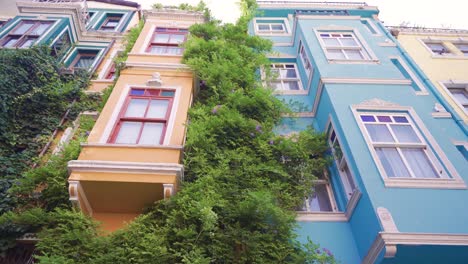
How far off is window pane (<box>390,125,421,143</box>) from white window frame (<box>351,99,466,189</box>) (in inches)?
4.3

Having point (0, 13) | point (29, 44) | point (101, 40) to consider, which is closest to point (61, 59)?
point (29, 44)

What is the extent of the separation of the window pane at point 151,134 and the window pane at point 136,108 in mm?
447

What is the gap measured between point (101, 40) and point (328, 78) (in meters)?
10.6

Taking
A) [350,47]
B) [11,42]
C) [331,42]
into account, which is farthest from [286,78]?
[11,42]

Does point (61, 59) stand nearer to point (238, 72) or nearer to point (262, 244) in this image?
point (238, 72)

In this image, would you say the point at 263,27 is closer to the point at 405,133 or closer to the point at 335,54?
the point at 335,54

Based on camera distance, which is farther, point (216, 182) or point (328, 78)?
point (328, 78)

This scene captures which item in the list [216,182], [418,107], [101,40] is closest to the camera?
[216,182]

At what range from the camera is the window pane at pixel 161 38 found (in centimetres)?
1151

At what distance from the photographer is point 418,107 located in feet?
29.4

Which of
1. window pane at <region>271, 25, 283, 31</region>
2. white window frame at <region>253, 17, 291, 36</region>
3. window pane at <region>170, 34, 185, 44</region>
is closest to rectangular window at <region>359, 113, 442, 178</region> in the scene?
window pane at <region>170, 34, 185, 44</region>

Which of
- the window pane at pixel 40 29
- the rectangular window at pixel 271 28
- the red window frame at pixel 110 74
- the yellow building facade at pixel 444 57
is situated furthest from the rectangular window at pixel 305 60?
the window pane at pixel 40 29

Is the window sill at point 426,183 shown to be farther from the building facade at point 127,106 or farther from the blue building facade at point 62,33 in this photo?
the blue building facade at point 62,33

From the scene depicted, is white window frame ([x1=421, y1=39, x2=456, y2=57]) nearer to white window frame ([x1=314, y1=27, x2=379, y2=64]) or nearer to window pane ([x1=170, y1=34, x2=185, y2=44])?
white window frame ([x1=314, y1=27, x2=379, y2=64])
